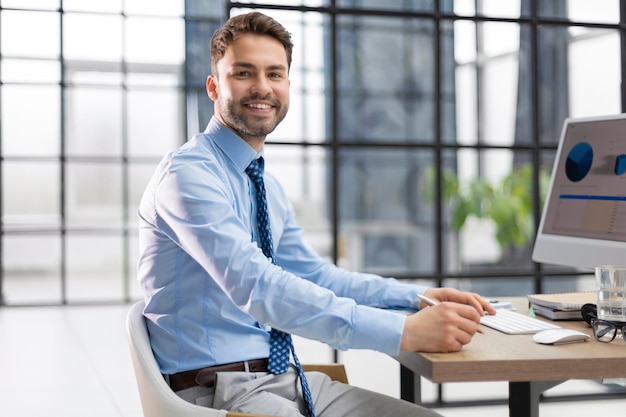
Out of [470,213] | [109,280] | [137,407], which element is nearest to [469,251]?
[470,213]

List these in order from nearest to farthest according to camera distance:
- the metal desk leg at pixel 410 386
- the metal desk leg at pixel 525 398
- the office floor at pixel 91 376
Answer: the metal desk leg at pixel 525 398
the metal desk leg at pixel 410 386
the office floor at pixel 91 376

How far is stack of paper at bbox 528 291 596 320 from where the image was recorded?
175cm

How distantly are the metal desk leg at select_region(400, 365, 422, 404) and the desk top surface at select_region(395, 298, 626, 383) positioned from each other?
1.59ft

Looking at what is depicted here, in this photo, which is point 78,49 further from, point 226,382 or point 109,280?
point 226,382

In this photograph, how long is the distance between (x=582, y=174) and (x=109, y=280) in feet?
33.2

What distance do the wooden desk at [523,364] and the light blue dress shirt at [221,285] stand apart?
134mm

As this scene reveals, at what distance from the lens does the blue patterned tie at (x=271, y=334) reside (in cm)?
Result: 163

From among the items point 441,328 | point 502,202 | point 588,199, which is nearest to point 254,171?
point 441,328

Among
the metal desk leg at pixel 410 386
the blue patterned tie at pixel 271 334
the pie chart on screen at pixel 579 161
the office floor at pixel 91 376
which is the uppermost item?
the pie chart on screen at pixel 579 161

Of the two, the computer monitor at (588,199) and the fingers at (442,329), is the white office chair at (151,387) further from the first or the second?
the computer monitor at (588,199)

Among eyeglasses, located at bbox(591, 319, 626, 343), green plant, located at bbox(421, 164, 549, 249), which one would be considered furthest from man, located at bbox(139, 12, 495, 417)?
green plant, located at bbox(421, 164, 549, 249)

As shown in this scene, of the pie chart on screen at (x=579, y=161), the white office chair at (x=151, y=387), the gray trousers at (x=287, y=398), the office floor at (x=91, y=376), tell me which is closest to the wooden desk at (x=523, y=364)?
the gray trousers at (x=287, y=398)

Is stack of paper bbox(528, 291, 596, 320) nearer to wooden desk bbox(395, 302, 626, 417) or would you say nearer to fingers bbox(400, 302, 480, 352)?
wooden desk bbox(395, 302, 626, 417)

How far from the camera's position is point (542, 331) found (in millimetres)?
1493
